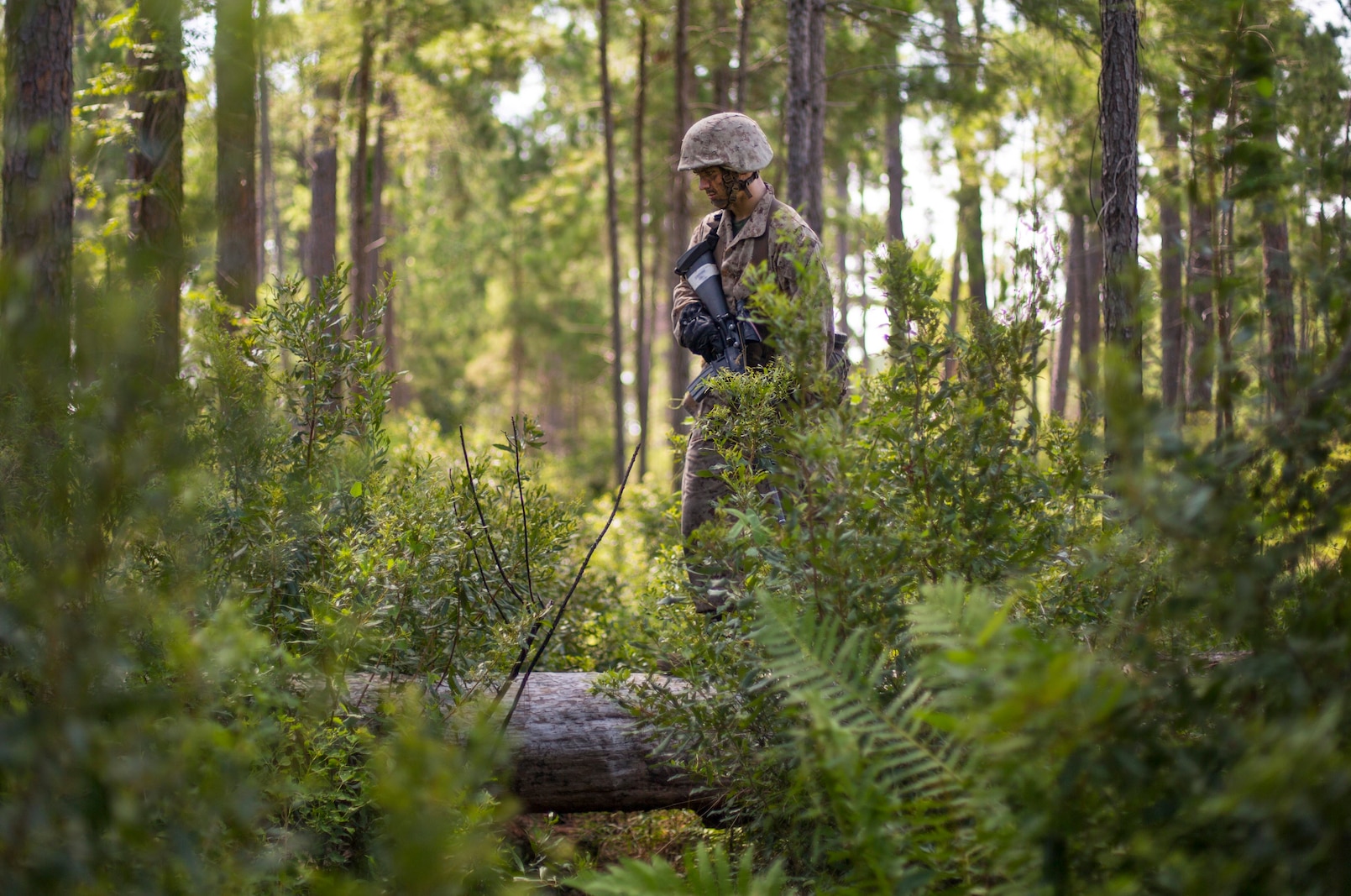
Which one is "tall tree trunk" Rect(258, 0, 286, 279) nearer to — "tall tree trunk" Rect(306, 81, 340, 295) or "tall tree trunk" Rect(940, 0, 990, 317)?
"tall tree trunk" Rect(306, 81, 340, 295)

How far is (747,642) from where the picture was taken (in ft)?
11.1

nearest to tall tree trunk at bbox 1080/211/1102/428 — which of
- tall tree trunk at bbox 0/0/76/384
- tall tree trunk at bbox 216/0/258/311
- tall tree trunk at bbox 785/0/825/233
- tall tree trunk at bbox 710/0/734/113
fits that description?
tall tree trunk at bbox 785/0/825/233

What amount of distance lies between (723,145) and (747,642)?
2.55m

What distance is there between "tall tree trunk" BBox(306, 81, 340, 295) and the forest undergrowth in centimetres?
1063

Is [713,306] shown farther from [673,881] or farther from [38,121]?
[38,121]

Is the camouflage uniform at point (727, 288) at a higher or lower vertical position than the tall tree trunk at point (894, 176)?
lower

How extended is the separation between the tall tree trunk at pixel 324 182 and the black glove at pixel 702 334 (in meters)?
9.99

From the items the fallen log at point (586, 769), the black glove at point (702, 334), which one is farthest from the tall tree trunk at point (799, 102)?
the fallen log at point (586, 769)

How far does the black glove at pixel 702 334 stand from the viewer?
4961 mm

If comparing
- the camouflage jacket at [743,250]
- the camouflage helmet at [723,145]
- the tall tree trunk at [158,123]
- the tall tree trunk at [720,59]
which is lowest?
the camouflage jacket at [743,250]

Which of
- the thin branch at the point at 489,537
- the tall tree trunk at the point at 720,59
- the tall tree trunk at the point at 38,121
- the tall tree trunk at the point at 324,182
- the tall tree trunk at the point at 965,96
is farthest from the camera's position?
the tall tree trunk at the point at 720,59

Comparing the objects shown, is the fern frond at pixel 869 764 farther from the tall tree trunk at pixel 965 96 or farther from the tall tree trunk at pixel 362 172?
the tall tree trunk at pixel 362 172

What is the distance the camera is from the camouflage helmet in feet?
16.0

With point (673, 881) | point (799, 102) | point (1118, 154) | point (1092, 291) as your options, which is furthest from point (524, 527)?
point (1092, 291)
